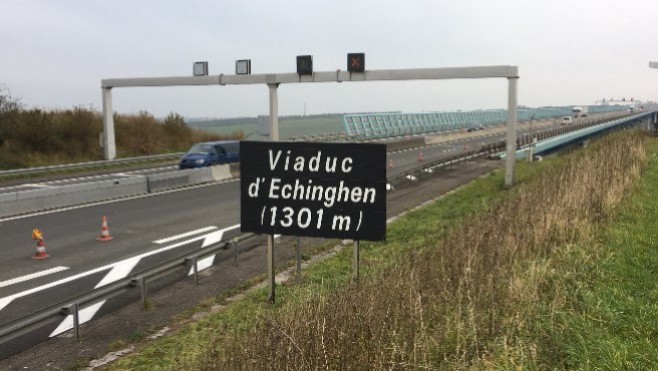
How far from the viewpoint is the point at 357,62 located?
23125 millimetres

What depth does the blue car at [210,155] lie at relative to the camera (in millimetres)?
27312

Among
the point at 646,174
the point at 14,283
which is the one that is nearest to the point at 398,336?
the point at 14,283

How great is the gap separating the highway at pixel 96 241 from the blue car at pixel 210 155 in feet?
20.1

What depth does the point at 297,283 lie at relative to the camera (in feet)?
29.6

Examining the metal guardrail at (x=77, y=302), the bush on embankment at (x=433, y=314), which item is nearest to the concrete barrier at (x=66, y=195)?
the metal guardrail at (x=77, y=302)

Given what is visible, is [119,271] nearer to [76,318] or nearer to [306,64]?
[76,318]

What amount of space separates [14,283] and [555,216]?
31.9 feet

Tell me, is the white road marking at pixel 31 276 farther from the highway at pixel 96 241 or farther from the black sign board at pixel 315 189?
the black sign board at pixel 315 189

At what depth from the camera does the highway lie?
9094 mm

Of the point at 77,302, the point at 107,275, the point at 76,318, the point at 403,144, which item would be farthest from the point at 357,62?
the point at 403,144

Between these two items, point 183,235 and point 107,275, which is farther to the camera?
point 183,235

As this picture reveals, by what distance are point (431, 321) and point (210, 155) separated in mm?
23117

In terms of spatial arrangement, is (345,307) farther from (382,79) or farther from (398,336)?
(382,79)

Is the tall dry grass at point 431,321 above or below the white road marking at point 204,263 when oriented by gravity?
above
